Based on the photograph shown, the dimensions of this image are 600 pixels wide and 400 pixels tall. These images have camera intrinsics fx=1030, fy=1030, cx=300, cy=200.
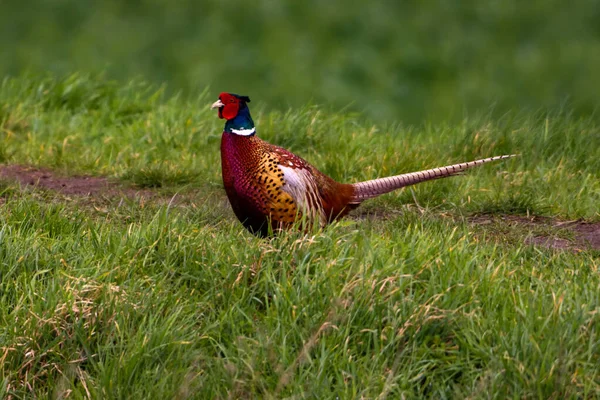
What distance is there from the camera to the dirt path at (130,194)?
4957 millimetres

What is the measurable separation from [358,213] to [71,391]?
241cm

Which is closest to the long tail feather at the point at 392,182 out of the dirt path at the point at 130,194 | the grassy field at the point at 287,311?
the grassy field at the point at 287,311

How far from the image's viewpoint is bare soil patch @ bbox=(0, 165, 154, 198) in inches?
229

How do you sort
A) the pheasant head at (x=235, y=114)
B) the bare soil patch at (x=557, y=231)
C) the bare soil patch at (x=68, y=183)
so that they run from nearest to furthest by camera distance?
the pheasant head at (x=235, y=114) → the bare soil patch at (x=557, y=231) → the bare soil patch at (x=68, y=183)

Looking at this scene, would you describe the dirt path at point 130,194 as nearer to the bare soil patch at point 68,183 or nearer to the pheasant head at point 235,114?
the bare soil patch at point 68,183

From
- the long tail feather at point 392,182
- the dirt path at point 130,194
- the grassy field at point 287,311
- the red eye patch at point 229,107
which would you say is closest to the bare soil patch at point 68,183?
the dirt path at point 130,194

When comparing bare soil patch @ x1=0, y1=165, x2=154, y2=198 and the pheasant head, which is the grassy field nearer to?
the pheasant head

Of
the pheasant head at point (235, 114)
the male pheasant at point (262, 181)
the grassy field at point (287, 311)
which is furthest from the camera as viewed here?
the pheasant head at point (235, 114)

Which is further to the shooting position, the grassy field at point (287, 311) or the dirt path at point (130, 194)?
the dirt path at point (130, 194)

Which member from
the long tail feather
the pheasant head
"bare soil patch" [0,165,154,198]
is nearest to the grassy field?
the long tail feather

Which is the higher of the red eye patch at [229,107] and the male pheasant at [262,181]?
the red eye patch at [229,107]

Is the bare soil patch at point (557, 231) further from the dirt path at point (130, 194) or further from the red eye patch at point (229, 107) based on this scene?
the red eye patch at point (229, 107)

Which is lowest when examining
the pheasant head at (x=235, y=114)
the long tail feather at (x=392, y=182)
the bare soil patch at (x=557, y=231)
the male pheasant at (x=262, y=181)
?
the bare soil patch at (x=557, y=231)

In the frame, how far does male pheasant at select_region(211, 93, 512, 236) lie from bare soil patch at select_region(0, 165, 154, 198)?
1.23 m
